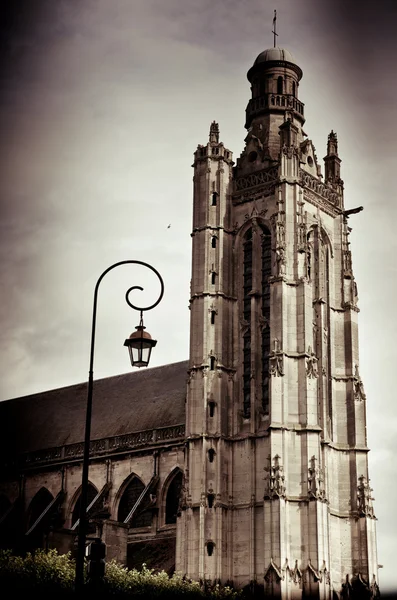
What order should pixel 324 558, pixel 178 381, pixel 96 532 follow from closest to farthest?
pixel 324 558 < pixel 96 532 < pixel 178 381

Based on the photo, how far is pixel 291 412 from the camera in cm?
5841

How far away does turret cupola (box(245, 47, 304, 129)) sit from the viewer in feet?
222

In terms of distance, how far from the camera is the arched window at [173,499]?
204 ft

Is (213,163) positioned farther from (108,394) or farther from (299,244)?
(108,394)

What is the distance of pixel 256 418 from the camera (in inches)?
2356

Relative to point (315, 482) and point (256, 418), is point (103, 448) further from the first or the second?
point (315, 482)

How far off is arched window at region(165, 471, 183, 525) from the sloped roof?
365cm

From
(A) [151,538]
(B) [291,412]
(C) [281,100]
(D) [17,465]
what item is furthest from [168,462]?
(C) [281,100]

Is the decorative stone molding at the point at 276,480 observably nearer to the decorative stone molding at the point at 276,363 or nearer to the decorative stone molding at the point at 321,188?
the decorative stone molding at the point at 276,363

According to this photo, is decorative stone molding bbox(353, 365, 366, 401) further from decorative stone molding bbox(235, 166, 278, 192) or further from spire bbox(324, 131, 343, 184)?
spire bbox(324, 131, 343, 184)

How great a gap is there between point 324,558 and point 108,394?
21.9 meters

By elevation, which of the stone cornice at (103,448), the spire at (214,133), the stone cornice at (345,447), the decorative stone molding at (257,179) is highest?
the spire at (214,133)

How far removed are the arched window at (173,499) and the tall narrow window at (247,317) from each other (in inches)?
223

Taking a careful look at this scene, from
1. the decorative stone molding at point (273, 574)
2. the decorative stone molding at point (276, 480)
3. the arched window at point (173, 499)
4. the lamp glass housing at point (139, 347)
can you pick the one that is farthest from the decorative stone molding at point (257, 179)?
the lamp glass housing at point (139, 347)
